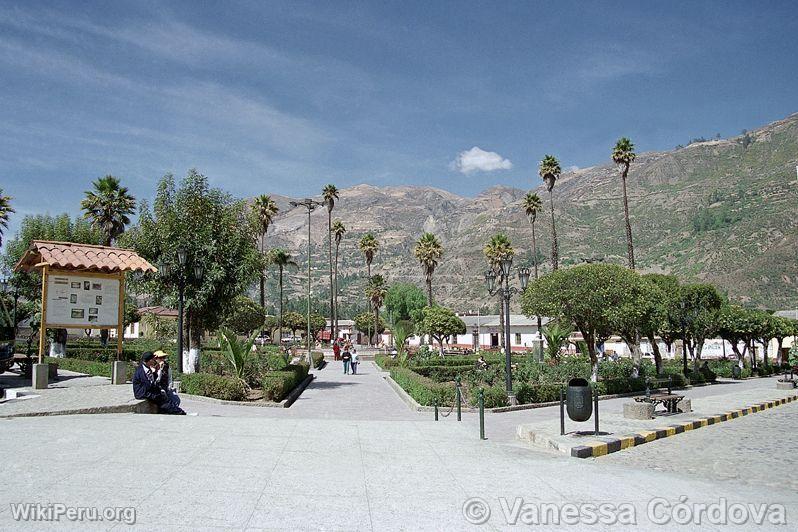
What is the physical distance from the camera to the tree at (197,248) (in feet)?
75.7

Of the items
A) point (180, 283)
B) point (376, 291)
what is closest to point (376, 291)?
point (376, 291)

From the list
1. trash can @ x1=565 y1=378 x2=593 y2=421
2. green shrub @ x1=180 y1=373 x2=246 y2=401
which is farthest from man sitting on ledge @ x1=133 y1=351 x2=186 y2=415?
trash can @ x1=565 y1=378 x2=593 y2=421

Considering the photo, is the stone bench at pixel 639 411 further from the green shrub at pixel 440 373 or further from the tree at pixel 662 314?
the green shrub at pixel 440 373

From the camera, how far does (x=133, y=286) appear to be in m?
24.5

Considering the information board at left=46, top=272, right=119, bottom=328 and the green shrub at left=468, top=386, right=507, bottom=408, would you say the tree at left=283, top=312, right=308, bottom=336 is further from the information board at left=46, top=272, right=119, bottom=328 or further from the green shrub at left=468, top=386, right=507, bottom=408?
the green shrub at left=468, top=386, right=507, bottom=408

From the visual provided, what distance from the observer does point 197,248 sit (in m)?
23.2

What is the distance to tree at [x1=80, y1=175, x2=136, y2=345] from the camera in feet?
127

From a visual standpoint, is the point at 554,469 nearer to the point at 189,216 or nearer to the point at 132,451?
the point at 132,451

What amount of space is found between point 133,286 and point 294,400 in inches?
361

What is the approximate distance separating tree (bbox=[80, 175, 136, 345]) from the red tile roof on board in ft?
66.7

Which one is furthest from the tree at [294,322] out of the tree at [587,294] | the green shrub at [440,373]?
the tree at [587,294]

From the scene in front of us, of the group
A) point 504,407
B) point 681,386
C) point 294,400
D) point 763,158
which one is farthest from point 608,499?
point 763,158

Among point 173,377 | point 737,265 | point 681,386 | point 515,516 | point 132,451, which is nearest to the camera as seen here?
point 515,516

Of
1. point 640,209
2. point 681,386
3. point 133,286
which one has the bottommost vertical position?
point 681,386
